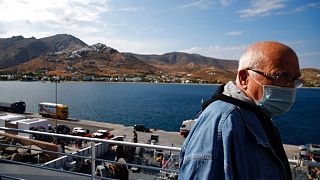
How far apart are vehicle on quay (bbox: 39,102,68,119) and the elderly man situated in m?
43.5

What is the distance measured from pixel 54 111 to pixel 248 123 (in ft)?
148

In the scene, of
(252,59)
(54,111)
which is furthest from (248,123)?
(54,111)

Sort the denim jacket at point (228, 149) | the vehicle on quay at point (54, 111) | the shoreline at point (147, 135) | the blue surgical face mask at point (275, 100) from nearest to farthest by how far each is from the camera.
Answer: the denim jacket at point (228, 149)
the blue surgical face mask at point (275, 100)
the shoreline at point (147, 135)
the vehicle on quay at point (54, 111)

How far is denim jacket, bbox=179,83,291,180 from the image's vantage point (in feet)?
4.03

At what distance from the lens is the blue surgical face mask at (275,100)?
1.37m

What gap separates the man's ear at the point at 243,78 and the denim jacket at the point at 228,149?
155mm

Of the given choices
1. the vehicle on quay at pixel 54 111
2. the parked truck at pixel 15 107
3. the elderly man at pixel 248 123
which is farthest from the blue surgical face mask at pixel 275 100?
the parked truck at pixel 15 107

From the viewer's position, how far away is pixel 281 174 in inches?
53.1

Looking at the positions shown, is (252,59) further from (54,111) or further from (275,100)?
(54,111)

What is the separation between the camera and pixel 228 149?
1.23 meters

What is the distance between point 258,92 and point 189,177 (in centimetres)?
48

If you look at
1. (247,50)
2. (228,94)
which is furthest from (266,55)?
(228,94)

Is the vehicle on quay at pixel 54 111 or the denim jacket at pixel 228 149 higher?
the denim jacket at pixel 228 149

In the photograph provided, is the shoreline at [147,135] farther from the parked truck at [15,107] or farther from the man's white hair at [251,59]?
the man's white hair at [251,59]
